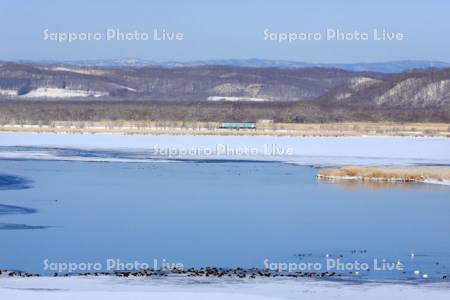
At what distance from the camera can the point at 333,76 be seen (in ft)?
566

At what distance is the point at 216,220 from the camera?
19.6 meters

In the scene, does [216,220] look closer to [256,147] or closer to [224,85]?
[256,147]

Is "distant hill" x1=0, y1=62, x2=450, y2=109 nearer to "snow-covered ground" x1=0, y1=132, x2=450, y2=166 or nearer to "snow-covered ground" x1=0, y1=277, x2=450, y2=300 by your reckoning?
"snow-covered ground" x1=0, y1=132, x2=450, y2=166

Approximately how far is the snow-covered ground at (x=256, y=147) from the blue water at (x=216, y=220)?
7.52 m

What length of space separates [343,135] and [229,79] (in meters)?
105

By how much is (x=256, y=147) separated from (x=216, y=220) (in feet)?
81.4

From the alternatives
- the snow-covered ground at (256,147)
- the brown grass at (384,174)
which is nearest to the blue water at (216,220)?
the brown grass at (384,174)

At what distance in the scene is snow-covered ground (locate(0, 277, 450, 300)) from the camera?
12.6 meters

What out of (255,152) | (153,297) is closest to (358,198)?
(153,297)

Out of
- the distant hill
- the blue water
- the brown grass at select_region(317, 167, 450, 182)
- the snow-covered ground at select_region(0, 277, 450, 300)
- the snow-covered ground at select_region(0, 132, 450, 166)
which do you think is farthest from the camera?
the distant hill

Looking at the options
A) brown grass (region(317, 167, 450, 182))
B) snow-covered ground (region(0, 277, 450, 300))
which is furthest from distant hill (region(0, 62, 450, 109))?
snow-covered ground (region(0, 277, 450, 300))

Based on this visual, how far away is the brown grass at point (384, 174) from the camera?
2872 cm

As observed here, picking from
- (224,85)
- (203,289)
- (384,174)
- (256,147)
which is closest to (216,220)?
(203,289)

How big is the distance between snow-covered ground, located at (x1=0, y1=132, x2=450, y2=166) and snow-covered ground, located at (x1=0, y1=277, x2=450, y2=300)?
2030 cm
